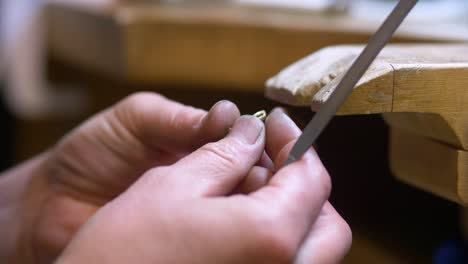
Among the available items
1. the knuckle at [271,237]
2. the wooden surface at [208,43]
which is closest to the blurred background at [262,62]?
the wooden surface at [208,43]

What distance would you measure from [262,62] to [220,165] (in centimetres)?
36

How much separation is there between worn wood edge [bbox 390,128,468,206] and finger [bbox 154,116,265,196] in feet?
0.36

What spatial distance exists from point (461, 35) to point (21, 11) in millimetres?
1043

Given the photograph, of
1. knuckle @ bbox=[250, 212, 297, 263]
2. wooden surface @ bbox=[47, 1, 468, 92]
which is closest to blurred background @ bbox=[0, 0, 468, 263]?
wooden surface @ bbox=[47, 1, 468, 92]

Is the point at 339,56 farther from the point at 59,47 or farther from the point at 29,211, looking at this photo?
the point at 59,47

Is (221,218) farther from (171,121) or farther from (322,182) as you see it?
(171,121)

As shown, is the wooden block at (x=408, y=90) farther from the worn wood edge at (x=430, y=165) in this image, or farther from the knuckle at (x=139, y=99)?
the knuckle at (x=139, y=99)

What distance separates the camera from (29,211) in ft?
2.04

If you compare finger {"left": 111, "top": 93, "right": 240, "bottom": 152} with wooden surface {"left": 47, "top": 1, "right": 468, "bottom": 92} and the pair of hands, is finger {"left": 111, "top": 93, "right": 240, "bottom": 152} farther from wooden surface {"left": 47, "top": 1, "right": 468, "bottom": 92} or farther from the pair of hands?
wooden surface {"left": 47, "top": 1, "right": 468, "bottom": 92}

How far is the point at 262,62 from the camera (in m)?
0.67

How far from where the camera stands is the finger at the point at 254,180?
34cm

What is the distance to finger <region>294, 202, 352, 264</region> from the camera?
0.31 metres

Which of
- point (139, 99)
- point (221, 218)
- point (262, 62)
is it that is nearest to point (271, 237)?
point (221, 218)

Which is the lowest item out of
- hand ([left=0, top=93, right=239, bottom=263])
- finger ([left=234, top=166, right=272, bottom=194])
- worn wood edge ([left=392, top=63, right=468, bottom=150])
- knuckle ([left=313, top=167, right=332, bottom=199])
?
hand ([left=0, top=93, right=239, bottom=263])
